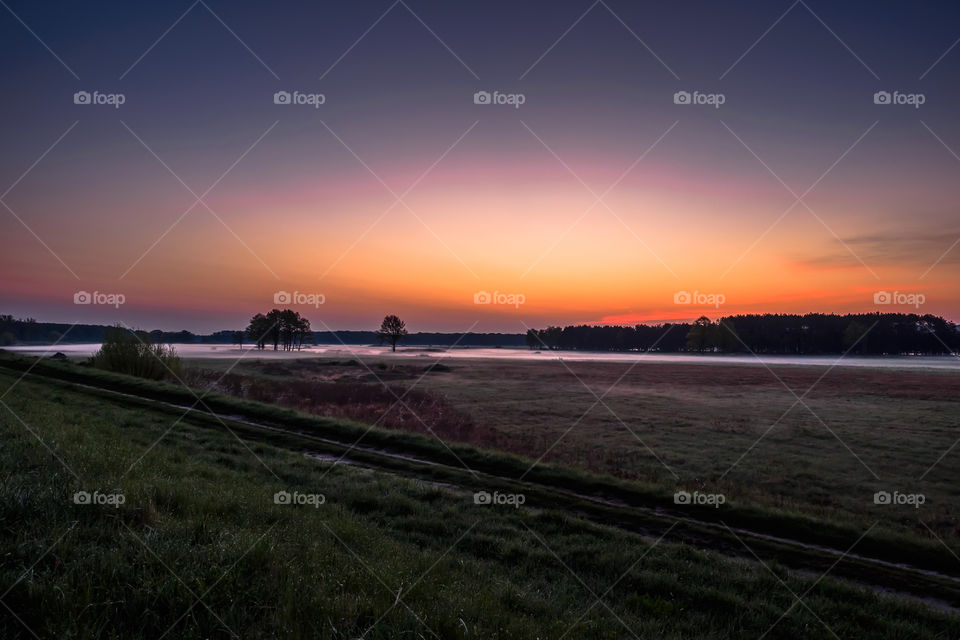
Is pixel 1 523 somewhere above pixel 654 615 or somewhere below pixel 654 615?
above

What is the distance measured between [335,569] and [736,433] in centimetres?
2968

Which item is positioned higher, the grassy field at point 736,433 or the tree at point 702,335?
the tree at point 702,335

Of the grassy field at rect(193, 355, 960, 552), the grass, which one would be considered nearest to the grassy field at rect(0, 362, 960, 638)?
the grass

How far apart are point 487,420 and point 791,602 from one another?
2646cm

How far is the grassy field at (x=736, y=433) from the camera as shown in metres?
17.5

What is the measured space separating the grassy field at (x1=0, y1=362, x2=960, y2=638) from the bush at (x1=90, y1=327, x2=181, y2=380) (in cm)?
3069

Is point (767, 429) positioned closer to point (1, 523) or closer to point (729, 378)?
point (1, 523)

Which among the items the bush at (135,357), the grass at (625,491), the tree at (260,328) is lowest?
the grass at (625,491)

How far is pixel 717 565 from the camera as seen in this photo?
9938 millimetres

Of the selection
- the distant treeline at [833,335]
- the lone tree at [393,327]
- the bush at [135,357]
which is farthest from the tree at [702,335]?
the bush at [135,357]

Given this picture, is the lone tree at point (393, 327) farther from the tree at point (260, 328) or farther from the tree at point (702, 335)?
the tree at point (702, 335)

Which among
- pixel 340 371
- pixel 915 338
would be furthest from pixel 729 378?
pixel 915 338

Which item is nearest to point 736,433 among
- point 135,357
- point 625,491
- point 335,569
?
point 625,491

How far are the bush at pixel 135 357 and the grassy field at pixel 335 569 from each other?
30.7 meters
